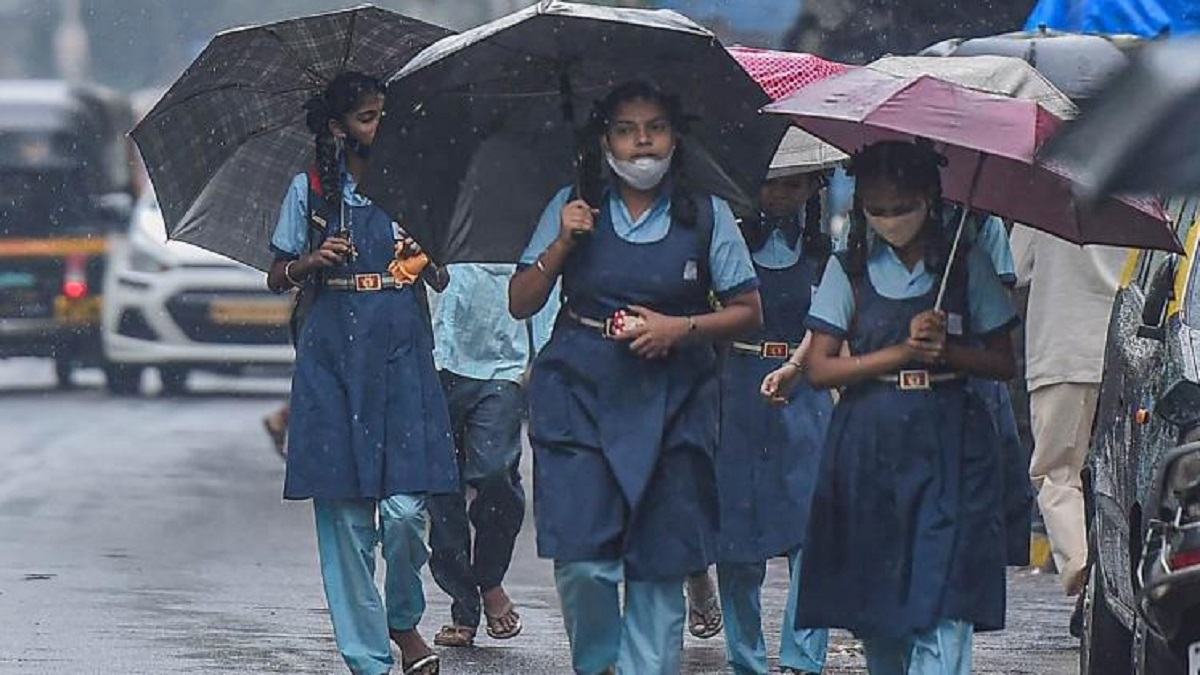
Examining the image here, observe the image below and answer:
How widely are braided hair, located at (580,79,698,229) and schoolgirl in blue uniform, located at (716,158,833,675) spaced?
5.41ft

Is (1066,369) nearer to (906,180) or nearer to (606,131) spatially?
(606,131)

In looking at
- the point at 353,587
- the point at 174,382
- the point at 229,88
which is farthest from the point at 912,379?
the point at 174,382

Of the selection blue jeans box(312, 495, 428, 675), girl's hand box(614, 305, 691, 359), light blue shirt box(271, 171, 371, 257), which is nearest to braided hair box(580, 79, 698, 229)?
girl's hand box(614, 305, 691, 359)

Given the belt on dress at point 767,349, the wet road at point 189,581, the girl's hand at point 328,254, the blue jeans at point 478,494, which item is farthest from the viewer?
the blue jeans at point 478,494

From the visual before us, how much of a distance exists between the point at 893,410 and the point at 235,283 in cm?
1749

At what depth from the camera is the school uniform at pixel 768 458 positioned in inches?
A: 345

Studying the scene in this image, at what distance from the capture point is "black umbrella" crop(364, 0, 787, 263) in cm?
724

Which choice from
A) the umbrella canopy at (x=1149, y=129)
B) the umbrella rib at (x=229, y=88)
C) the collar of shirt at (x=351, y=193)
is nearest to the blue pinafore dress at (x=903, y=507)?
the collar of shirt at (x=351, y=193)

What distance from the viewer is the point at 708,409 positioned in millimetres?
7277

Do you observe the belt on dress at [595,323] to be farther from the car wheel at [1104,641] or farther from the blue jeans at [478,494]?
the blue jeans at [478,494]

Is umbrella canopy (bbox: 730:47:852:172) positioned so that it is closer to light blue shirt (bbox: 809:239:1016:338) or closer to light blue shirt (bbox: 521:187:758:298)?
light blue shirt (bbox: 521:187:758:298)

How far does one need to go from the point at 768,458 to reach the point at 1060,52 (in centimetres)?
255

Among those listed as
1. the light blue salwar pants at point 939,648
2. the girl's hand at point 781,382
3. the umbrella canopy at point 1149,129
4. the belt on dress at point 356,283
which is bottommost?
the light blue salwar pants at point 939,648

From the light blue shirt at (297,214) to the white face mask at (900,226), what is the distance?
2010 mm
